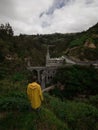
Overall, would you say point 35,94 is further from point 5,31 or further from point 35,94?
point 5,31

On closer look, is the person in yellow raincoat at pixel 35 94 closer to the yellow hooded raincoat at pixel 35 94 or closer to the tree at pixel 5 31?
the yellow hooded raincoat at pixel 35 94

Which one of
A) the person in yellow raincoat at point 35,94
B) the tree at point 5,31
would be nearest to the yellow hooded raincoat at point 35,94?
the person in yellow raincoat at point 35,94

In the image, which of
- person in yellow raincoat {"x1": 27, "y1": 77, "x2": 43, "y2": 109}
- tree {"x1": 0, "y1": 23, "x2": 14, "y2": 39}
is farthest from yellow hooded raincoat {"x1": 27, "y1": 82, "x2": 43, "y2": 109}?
tree {"x1": 0, "y1": 23, "x2": 14, "y2": 39}

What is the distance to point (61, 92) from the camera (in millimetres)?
27688

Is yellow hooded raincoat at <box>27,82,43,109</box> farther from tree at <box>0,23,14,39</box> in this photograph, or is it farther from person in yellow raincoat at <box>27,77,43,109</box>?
tree at <box>0,23,14,39</box>

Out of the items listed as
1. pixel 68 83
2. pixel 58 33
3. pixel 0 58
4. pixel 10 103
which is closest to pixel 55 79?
pixel 68 83

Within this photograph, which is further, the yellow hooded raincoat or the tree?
the tree

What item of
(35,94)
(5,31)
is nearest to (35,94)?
(35,94)

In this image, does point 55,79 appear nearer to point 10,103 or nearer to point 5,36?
point 5,36

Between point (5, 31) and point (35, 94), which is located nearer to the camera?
point (35, 94)

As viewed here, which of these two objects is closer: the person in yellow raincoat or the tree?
the person in yellow raincoat

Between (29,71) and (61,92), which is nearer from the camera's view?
(61,92)

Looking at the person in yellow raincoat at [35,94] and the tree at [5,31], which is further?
the tree at [5,31]

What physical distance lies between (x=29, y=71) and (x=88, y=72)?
9.22 meters
